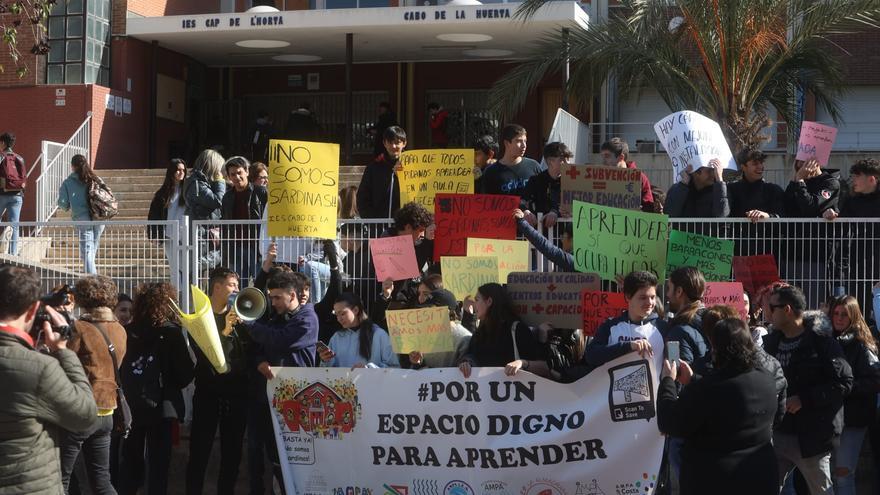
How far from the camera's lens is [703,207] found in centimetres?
1025

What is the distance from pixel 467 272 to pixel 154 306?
230 centimetres

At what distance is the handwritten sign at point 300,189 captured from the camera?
32.3ft

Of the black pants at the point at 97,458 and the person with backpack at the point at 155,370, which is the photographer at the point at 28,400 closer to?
the black pants at the point at 97,458

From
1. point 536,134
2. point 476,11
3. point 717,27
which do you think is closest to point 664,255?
point 717,27

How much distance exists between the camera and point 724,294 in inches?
348

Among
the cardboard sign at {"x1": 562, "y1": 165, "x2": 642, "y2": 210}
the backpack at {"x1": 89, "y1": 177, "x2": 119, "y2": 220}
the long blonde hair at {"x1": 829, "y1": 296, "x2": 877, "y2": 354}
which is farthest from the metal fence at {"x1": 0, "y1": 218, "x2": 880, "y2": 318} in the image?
the backpack at {"x1": 89, "y1": 177, "x2": 119, "y2": 220}

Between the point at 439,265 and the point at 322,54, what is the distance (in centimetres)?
1735

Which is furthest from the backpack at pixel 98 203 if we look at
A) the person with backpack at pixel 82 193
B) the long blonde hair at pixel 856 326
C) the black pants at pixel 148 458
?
the long blonde hair at pixel 856 326

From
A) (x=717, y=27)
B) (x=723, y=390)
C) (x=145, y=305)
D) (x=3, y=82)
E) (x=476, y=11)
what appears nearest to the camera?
(x=723, y=390)

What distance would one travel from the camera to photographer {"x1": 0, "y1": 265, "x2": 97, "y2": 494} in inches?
222

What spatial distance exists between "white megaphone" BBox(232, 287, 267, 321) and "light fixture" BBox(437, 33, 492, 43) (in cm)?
1542

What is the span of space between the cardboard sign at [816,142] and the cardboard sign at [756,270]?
4.76ft

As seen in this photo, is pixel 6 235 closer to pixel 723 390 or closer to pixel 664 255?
pixel 664 255

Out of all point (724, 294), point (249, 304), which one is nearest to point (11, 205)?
point (249, 304)
